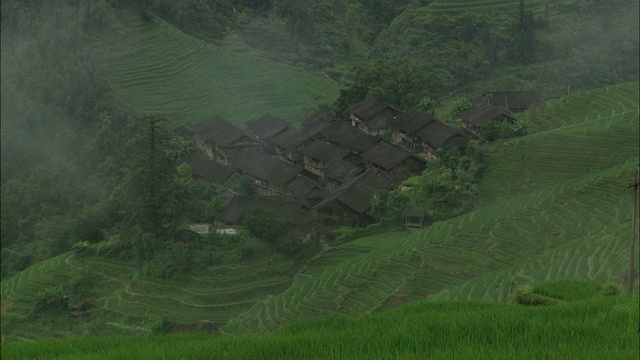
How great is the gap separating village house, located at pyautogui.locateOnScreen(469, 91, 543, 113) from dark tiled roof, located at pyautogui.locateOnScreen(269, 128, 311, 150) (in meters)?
4.64

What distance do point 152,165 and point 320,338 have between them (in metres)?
9.88

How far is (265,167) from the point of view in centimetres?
1569

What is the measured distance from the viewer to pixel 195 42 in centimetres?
2506

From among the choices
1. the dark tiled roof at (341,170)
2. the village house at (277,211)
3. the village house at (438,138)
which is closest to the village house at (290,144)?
the dark tiled roof at (341,170)

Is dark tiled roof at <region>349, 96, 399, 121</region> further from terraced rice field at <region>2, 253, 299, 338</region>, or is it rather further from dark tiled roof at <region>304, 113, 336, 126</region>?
terraced rice field at <region>2, 253, 299, 338</region>

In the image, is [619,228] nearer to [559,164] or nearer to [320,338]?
[559,164]

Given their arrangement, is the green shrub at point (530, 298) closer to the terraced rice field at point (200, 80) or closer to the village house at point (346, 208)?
the village house at point (346, 208)

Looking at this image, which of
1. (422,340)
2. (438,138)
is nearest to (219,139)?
(438,138)

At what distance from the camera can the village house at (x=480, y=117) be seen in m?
16.8

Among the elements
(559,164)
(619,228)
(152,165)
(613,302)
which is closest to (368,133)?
(559,164)

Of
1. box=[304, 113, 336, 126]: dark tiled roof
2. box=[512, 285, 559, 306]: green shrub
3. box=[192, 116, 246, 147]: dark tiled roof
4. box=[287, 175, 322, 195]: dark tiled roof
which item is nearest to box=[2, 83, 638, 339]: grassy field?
box=[287, 175, 322, 195]: dark tiled roof

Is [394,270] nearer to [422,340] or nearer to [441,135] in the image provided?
[441,135]

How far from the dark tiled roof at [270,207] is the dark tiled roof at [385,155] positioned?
9.50ft

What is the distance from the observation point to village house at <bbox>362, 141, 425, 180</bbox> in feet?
50.9
